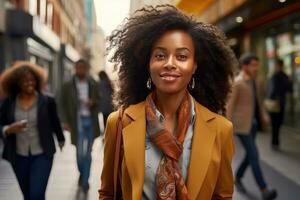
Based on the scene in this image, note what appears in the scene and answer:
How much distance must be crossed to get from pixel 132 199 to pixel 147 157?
0.18m

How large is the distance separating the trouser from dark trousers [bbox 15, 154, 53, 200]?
2177mm

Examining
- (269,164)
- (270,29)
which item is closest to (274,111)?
(269,164)

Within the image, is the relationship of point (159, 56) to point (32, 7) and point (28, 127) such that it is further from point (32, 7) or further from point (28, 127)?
point (32, 7)

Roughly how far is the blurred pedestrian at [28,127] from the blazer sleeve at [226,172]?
2.87 meters

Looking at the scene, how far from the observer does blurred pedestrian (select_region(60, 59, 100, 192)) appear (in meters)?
7.43

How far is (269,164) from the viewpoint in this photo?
900 cm

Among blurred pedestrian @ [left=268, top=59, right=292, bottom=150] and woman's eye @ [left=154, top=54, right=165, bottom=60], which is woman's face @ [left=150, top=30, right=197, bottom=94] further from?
blurred pedestrian @ [left=268, top=59, right=292, bottom=150]

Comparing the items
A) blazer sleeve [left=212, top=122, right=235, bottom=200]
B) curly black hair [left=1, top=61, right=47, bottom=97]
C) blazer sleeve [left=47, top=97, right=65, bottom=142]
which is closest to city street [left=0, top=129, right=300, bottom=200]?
blazer sleeve [left=47, top=97, right=65, bottom=142]

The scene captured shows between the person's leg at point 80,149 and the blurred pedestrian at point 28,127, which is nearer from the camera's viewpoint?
the blurred pedestrian at point 28,127

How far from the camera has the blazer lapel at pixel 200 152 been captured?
214 centimetres

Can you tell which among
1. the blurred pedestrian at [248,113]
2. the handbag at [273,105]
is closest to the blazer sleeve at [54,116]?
the blurred pedestrian at [248,113]

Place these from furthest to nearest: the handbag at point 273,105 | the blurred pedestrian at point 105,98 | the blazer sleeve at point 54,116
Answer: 1. the blurred pedestrian at point 105,98
2. the handbag at point 273,105
3. the blazer sleeve at point 54,116

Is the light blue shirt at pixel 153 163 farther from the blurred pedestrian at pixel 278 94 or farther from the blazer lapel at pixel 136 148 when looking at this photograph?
the blurred pedestrian at pixel 278 94

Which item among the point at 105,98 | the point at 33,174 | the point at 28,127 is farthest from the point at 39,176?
the point at 105,98
